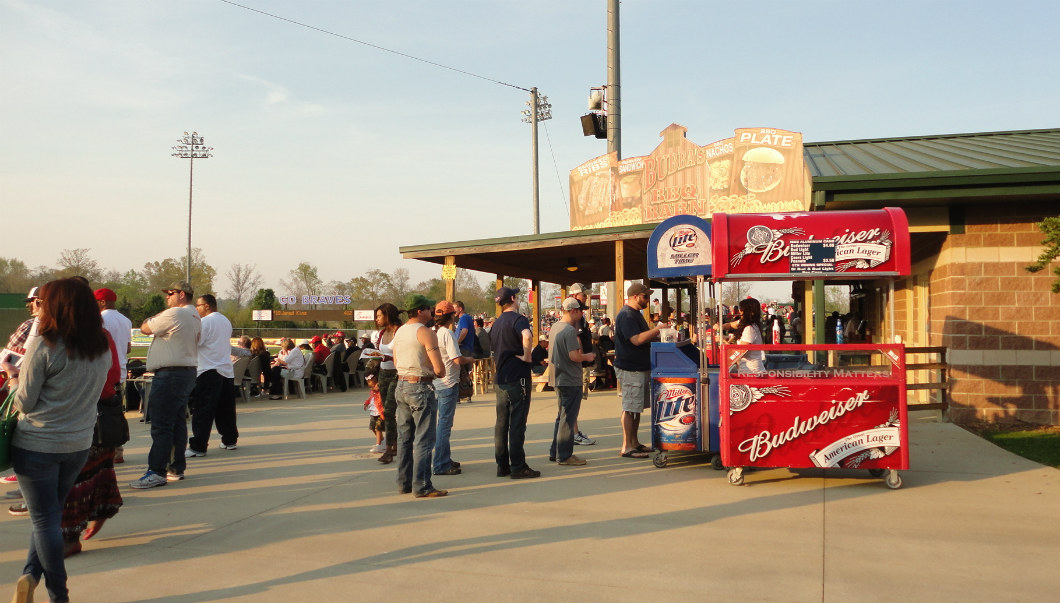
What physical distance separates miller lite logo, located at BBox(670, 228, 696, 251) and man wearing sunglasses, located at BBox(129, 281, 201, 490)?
464 cm

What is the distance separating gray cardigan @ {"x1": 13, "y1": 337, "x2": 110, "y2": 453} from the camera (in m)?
3.84

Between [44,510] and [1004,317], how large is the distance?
34.3 feet

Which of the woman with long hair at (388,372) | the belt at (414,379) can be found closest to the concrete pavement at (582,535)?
the woman with long hair at (388,372)

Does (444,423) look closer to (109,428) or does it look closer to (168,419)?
(168,419)

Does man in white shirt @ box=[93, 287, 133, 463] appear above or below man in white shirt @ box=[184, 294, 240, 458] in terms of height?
above

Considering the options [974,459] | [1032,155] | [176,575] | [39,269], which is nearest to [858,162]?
[1032,155]

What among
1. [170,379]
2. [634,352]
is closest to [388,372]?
[170,379]

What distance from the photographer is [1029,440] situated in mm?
9062

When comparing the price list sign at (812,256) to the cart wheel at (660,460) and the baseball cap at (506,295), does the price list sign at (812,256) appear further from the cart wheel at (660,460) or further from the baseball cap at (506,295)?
the baseball cap at (506,295)

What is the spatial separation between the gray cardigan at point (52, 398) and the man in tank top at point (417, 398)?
2610 mm

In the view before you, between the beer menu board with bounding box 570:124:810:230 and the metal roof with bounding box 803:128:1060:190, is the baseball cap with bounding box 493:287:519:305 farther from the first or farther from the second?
the beer menu board with bounding box 570:124:810:230

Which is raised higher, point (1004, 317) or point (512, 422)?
point (1004, 317)

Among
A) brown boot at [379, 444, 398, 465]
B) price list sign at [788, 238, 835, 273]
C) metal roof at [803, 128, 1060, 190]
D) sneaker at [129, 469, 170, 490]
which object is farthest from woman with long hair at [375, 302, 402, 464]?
metal roof at [803, 128, 1060, 190]

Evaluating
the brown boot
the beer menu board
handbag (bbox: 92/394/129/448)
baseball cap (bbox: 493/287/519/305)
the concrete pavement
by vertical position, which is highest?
the beer menu board
